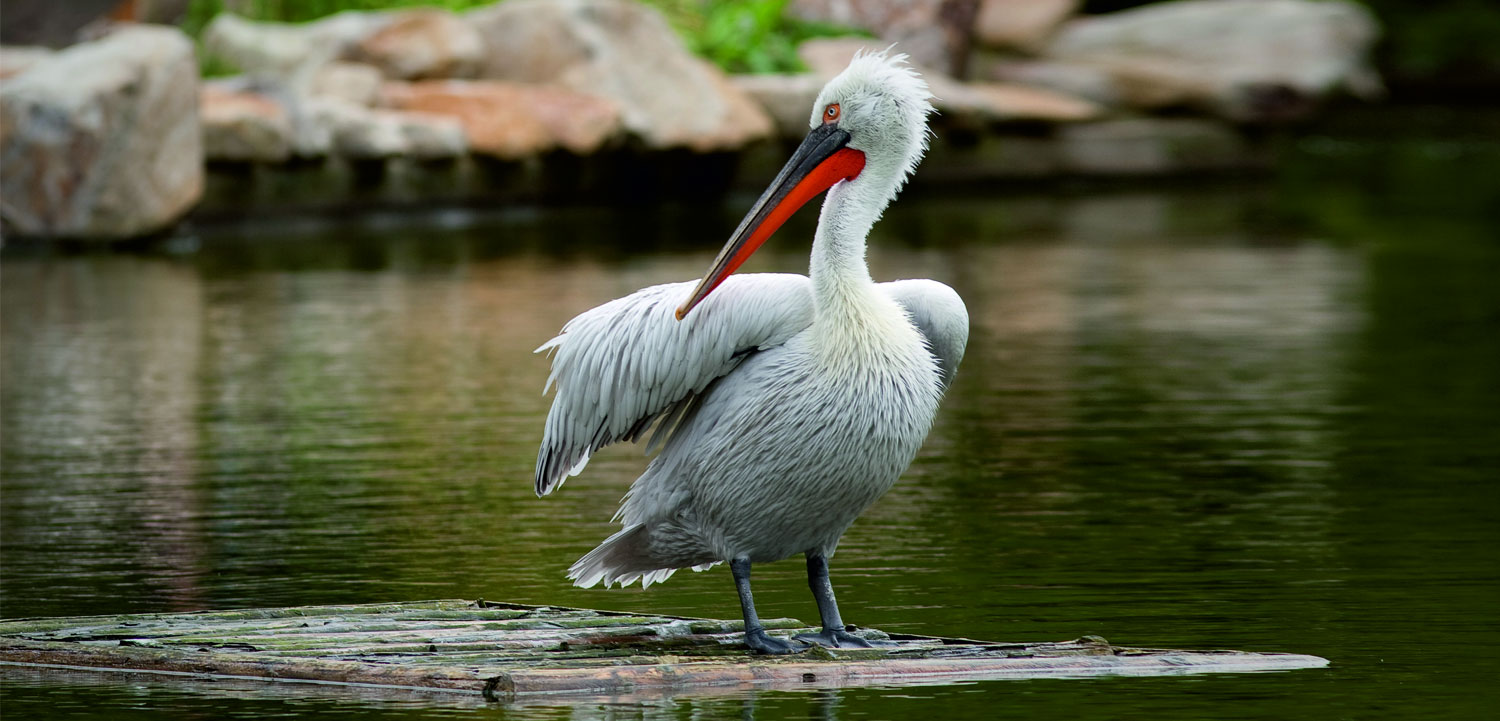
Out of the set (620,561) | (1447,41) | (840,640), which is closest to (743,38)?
(1447,41)

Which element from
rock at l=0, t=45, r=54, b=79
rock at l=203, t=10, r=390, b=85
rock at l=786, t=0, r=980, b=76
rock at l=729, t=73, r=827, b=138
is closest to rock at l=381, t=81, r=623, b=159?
rock at l=203, t=10, r=390, b=85

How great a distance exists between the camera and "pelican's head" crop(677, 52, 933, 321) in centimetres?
508

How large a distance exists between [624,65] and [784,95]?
1801mm

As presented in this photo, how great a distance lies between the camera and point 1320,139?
1362 inches

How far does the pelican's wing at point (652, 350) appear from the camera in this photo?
495 cm

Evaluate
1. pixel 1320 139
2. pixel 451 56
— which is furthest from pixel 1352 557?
pixel 1320 139

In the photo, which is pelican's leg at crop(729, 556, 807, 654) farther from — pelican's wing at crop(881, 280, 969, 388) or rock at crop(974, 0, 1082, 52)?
rock at crop(974, 0, 1082, 52)

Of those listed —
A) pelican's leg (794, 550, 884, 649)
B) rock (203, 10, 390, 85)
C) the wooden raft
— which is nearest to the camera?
the wooden raft

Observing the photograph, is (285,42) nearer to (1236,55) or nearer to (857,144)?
(1236,55)

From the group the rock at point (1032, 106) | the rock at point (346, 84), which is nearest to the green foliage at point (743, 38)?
the rock at point (1032, 106)

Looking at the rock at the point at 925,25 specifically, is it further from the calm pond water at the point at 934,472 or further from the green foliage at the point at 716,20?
the calm pond water at the point at 934,472

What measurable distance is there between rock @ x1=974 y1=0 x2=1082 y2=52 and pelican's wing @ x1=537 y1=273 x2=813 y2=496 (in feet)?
72.5

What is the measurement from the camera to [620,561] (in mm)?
5285

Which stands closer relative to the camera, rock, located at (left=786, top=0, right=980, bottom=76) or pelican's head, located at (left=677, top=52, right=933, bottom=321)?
pelican's head, located at (left=677, top=52, right=933, bottom=321)
